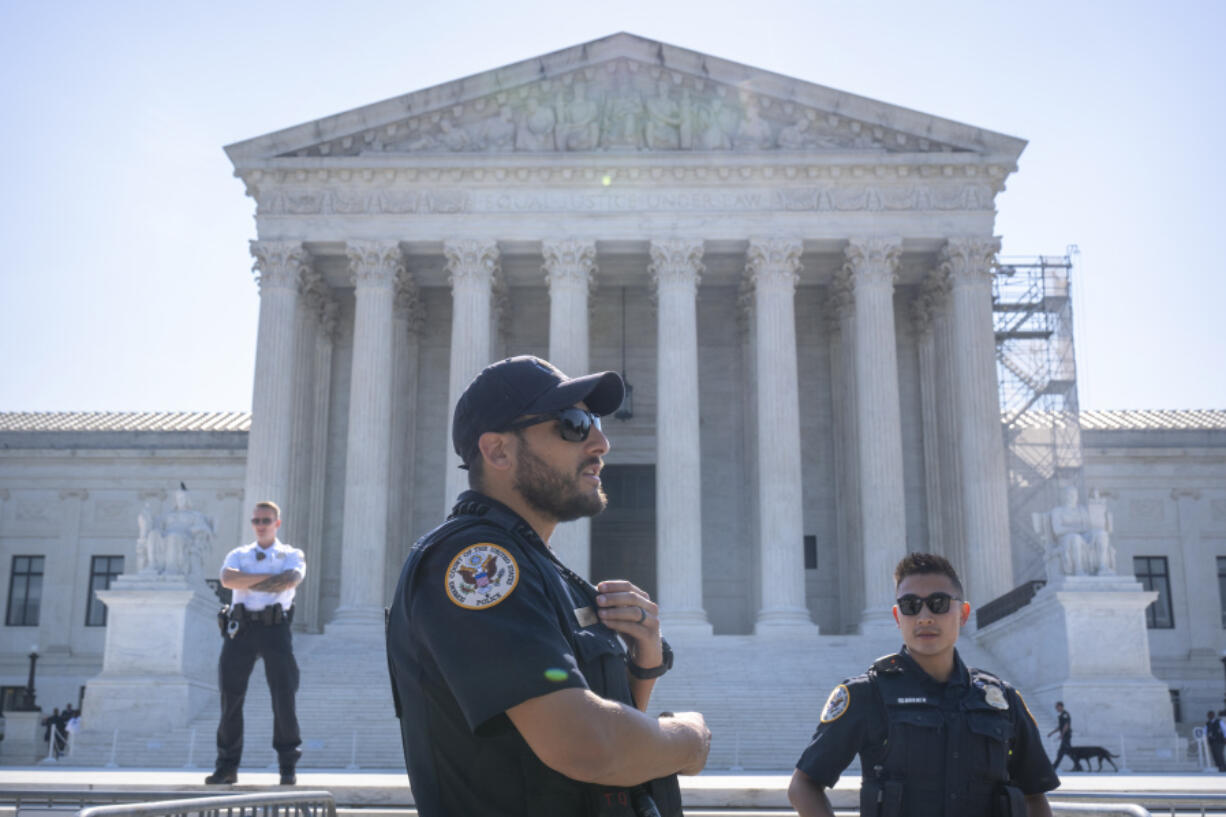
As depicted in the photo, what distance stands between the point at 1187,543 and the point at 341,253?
1287 inches

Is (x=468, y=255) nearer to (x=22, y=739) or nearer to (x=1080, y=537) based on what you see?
(x=22, y=739)

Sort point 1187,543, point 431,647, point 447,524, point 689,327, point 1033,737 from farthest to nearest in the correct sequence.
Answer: point 1187,543 < point 689,327 < point 1033,737 < point 447,524 < point 431,647

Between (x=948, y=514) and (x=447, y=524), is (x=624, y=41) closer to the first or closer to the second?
(x=948, y=514)

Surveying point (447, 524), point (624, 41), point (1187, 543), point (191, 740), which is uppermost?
point (624, 41)

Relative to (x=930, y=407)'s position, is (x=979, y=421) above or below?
below

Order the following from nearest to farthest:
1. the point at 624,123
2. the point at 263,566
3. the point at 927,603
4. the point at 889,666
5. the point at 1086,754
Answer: the point at 889,666 → the point at 927,603 → the point at 263,566 → the point at 1086,754 → the point at 624,123

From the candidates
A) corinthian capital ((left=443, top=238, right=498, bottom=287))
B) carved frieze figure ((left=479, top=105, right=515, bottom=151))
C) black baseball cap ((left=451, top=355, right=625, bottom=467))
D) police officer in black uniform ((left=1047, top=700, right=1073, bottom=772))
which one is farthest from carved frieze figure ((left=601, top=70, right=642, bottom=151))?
black baseball cap ((left=451, top=355, right=625, bottom=467))

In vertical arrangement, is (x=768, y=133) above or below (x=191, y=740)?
above

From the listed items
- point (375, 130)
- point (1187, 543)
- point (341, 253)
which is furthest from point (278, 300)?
point (1187, 543)

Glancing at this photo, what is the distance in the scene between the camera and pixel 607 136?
127ft

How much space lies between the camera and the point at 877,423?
36.7 metres

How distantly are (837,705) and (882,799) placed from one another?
1.35 ft

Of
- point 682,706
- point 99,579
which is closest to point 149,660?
point 682,706

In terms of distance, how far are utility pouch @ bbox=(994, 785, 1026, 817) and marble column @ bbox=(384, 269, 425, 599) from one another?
36.3m
